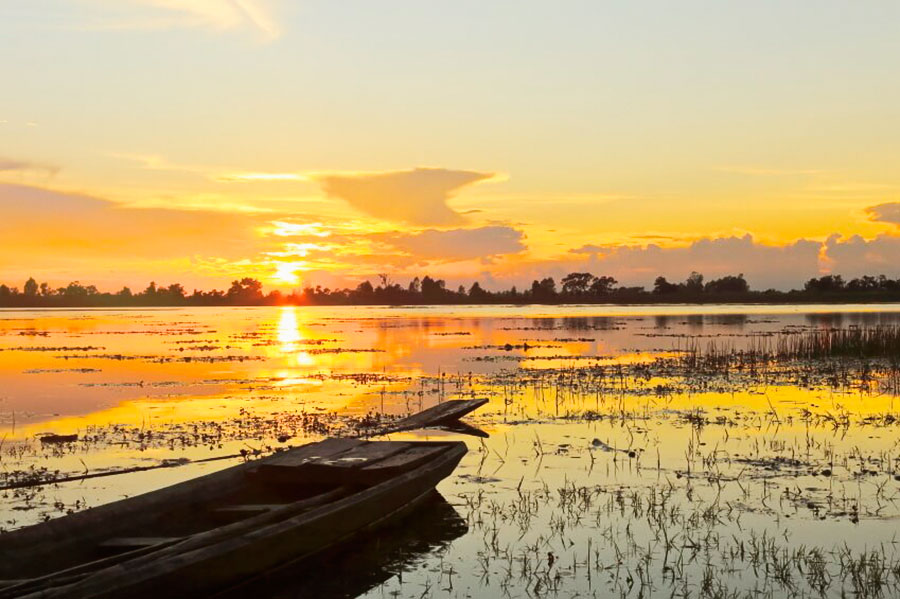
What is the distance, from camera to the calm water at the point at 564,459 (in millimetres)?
8625

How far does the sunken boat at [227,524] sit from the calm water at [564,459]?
1.55 ft

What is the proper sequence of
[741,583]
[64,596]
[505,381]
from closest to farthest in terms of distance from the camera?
1. [64,596]
2. [741,583]
3. [505,381]

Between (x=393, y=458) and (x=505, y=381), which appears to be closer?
(x=393, y=458)

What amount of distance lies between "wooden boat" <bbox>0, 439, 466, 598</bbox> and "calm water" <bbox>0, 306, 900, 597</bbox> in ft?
1.54

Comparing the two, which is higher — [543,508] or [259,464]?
[259,464]

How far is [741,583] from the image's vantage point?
8.09 meters

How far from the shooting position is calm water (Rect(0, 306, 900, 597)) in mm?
8625

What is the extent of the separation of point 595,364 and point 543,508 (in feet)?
63.3

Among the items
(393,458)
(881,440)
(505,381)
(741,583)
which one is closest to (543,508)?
(393,458)

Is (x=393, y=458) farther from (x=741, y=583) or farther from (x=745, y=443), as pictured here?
(x=745, y=443)

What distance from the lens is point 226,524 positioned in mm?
9281

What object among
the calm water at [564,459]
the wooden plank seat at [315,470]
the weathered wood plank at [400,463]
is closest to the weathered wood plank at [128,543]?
the calm water at [564,459]

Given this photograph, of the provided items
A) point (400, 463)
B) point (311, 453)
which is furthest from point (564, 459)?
point (311, 453)

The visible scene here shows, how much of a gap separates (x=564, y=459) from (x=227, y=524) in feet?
20.7
